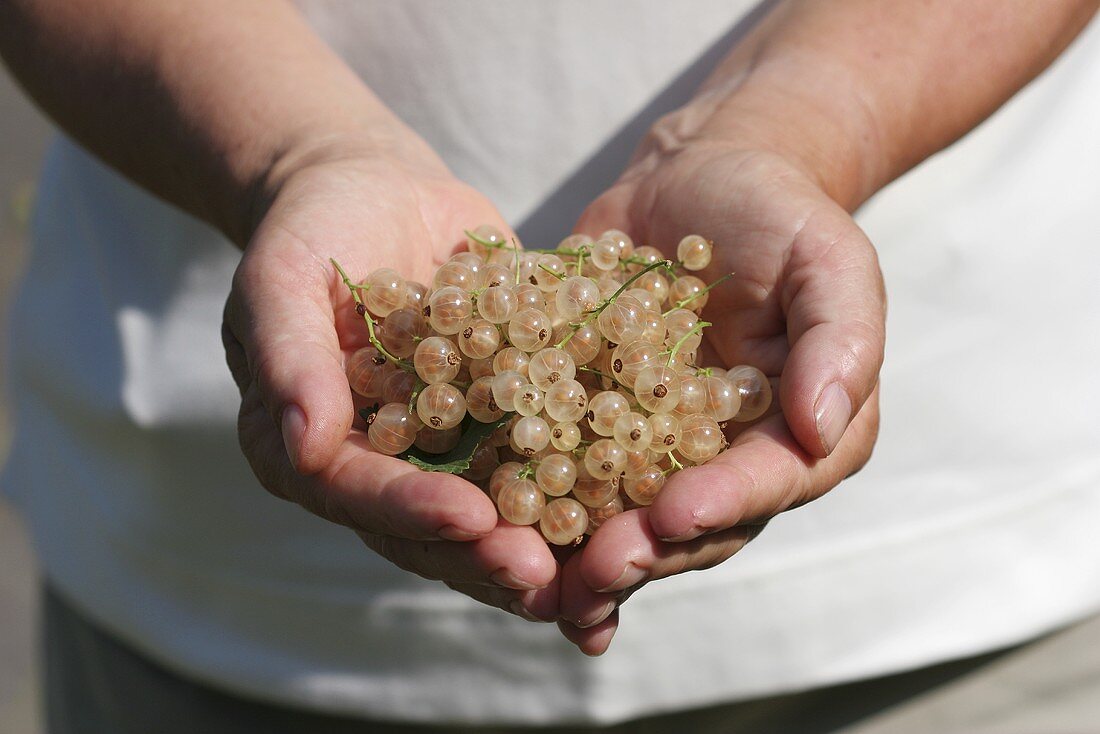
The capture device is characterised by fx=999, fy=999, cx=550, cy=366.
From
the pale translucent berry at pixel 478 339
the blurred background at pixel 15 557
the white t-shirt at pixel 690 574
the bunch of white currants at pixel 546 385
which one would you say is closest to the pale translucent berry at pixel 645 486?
the bunch of white currants at pixel 546 385

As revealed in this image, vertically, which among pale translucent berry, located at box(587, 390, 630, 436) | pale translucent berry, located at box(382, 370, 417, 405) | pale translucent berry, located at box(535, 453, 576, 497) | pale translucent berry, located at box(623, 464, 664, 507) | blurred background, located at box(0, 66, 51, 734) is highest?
pale translucent berry, located at box(382, 370, 417, 405)

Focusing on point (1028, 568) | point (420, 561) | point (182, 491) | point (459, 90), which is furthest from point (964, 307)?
point (182, 491)

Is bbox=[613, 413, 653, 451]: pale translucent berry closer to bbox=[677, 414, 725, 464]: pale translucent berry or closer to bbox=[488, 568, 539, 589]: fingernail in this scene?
bbox=[677, 414, 725, 464]: pale translucent berry

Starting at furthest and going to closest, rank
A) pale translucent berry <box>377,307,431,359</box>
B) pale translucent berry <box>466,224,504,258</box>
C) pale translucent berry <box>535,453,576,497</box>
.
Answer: pale translucent berry <box>466,224,504,258</box> < pale translucent berry <box>377,307,431,359</box> < pale translucent berry <box>535,453,576,497</box>

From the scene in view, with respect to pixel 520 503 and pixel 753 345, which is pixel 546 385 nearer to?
pixel 520 503

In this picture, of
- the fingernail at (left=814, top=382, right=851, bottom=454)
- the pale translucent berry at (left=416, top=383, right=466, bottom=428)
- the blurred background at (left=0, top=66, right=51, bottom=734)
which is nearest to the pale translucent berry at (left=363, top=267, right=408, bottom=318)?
the pale translucent berry at (left=416, top=383, right=466, bottom=428)

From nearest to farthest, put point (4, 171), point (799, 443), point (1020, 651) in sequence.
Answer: point (799, 443) < point (1020, 651) < point (4, 171)

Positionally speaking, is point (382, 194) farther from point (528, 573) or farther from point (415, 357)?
point (528, 573)
